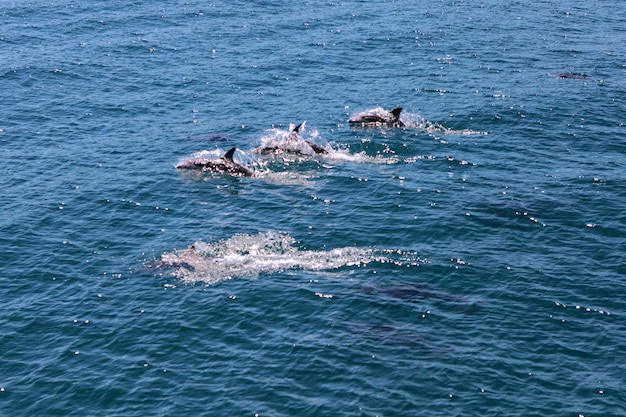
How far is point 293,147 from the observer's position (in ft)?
216

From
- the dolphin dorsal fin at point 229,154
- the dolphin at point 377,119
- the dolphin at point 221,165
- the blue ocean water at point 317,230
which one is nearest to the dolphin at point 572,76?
the blue ocean water at point 317,230

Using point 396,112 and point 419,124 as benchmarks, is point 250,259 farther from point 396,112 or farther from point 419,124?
point 419,124

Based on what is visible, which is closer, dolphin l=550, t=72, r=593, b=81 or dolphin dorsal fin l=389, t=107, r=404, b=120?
dolphin dorsal fin l=389, t=107, r=404, b=120

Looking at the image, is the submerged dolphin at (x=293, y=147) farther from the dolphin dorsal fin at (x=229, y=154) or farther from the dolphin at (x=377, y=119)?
the dolphin at (x=377, y=119)

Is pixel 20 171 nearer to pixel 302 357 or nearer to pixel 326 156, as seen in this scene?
pixel 326 156

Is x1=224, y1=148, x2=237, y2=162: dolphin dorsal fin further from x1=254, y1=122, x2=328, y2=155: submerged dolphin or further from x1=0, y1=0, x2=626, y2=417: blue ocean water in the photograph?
x1=254, y1=122, x2=328, y2=155: submerged dolphin

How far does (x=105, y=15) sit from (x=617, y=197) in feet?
257

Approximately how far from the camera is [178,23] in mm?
106938

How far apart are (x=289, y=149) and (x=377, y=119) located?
9990mm

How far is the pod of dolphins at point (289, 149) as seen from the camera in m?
62.9

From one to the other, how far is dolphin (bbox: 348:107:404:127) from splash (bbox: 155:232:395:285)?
2271 centimetres

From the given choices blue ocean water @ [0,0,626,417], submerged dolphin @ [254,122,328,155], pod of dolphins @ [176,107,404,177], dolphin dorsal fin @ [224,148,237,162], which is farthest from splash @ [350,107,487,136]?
dolphin dorsal fin @ [224,148,237,162]

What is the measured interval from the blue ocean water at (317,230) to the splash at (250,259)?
0.15 meters

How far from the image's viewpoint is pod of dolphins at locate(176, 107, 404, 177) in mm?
62906
